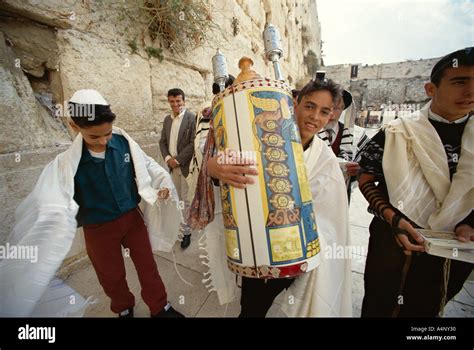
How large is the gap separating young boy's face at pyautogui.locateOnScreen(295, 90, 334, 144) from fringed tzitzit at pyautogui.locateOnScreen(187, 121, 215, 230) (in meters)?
0.41

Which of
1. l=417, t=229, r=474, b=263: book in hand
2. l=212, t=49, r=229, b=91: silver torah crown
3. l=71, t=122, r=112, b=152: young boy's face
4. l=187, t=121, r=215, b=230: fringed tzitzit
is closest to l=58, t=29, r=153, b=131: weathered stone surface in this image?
l=71, t=122, r=112, b=152: young boy's face

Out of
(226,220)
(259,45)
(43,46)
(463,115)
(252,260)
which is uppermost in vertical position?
(259,45)

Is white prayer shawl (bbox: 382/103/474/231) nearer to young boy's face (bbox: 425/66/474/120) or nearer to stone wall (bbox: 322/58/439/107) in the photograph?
young boy's face (bbox: 425/66/474/120)

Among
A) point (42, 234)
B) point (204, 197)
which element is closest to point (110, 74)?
point (42, 234)

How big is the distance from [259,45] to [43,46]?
3987 mm

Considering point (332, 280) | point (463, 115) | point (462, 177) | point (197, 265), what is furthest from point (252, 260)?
point (197, 265)

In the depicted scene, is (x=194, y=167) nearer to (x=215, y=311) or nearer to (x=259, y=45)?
(x=215, y=311)

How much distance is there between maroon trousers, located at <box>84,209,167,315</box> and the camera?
1087 millimetres

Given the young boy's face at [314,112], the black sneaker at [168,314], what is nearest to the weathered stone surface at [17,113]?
the black sneaker at [168,314]

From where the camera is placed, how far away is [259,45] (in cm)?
438

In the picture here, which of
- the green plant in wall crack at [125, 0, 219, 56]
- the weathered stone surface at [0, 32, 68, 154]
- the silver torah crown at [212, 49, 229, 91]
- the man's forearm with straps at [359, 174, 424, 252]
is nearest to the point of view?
the man's forearm with straps at [359, 174, 424, 252]

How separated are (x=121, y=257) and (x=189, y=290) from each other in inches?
23.1

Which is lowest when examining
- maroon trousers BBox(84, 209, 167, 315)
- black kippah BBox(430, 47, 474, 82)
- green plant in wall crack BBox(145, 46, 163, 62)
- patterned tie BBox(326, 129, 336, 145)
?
maroon trousers BBox(84, 209, 167, 315)

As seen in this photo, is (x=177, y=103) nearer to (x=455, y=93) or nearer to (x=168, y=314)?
(x=168, y=314)
